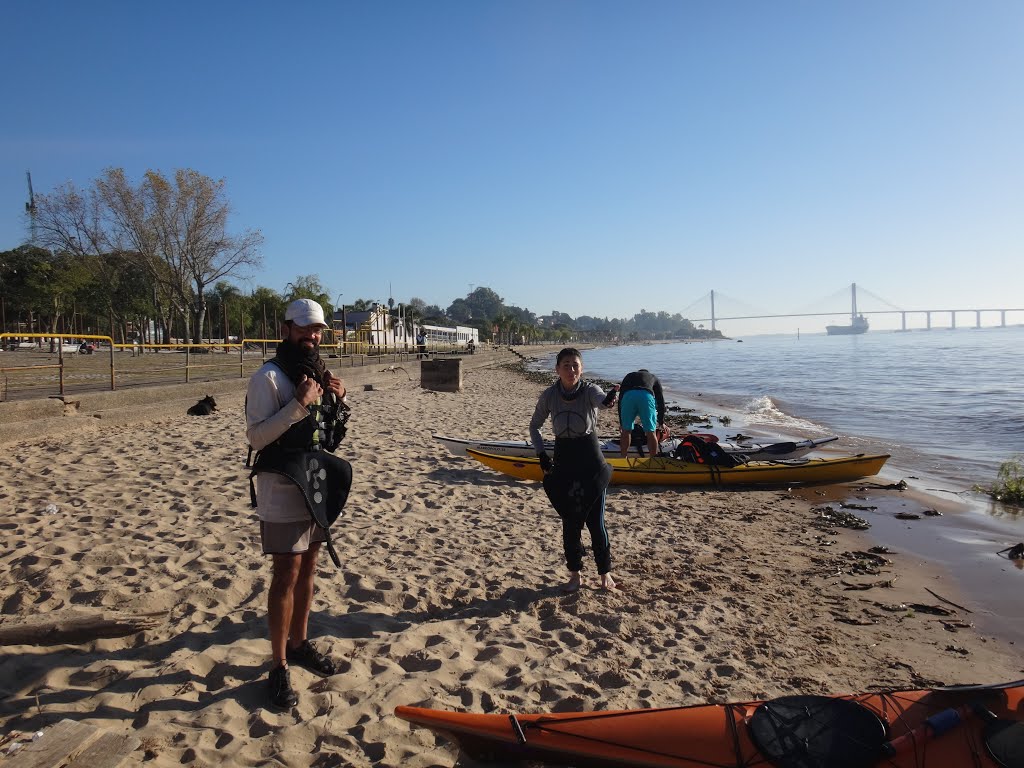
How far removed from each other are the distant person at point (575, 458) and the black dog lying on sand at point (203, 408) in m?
9.84

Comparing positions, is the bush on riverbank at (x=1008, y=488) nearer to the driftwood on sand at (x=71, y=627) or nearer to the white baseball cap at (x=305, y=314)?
the white baseball cap at (x=305, y=314)

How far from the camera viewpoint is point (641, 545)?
19.0 ft

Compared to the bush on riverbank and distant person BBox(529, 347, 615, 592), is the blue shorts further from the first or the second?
the bush on riverbank

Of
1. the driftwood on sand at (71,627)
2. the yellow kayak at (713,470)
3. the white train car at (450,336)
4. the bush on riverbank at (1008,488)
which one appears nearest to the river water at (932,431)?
the bush on riverbank at (1008,488)

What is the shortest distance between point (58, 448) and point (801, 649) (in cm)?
909

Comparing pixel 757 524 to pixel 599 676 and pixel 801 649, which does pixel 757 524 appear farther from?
pixel 599 676

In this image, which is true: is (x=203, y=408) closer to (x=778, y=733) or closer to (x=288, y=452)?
(x=288, y=452)

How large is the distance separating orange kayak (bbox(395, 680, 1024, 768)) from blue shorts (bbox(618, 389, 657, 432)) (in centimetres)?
301

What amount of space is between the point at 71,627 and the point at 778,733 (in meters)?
3.64

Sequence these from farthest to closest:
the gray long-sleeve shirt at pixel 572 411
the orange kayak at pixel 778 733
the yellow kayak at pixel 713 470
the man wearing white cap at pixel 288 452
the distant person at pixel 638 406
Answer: the yellow kayak at pixel 713 470
the distant person at pixel 638 406
the gray long-sleeve shirt at pixel 572 411
the man wearing white cap at pixel 288 452
the orange kayak at pixel 778 733

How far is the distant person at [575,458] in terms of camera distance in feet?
13.8

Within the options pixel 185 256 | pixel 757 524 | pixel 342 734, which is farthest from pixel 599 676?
pixel 185 256

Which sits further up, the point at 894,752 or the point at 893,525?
the point at 894,752

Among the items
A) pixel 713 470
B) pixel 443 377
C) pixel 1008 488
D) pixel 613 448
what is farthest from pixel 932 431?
pixel 443 377
